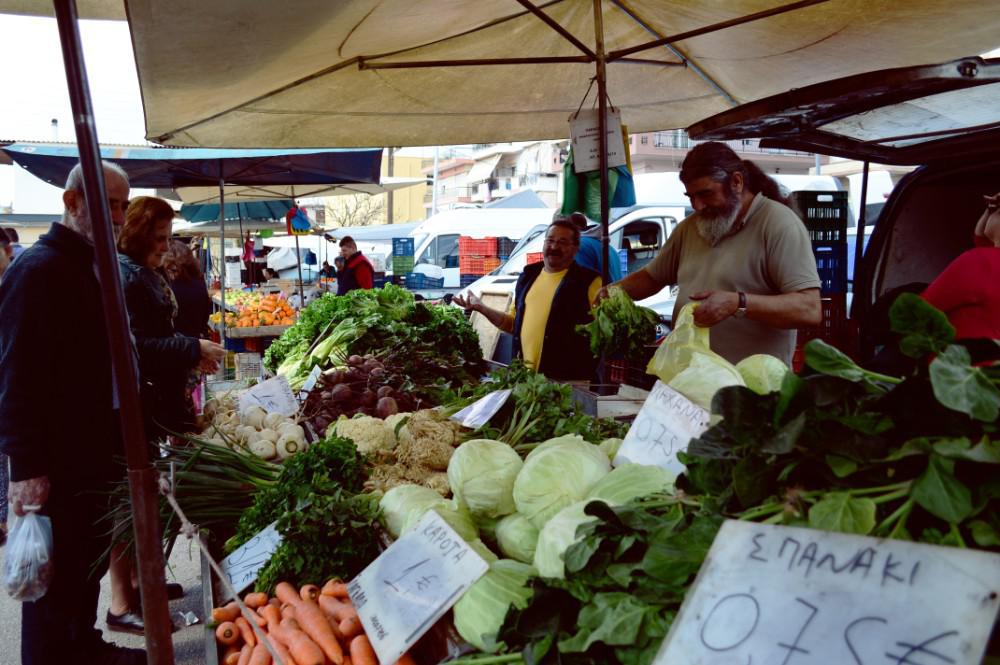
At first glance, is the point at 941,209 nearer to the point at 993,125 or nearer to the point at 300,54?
the point at 993,125

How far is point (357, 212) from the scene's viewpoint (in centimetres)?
4944

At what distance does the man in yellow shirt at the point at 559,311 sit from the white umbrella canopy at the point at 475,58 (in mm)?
1104

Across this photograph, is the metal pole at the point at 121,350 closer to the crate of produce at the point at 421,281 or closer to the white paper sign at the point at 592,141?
the white paper sign at the point at 592,141

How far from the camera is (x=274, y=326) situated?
31.5 feet

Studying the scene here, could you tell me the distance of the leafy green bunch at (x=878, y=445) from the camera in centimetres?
90

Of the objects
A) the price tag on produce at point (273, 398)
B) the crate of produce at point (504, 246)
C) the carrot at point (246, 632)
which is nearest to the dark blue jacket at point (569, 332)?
the price tag on produce at point (273, 398)

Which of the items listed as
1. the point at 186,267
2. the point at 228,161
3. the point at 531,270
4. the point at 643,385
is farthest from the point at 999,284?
the point at 228,161

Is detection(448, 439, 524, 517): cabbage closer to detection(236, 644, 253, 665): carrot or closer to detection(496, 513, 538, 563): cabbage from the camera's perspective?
detection(496, 513, 538, 563): cabbage

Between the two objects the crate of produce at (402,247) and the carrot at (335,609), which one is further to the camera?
the crate of produce at (402,247)

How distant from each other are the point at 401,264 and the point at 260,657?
1980cm

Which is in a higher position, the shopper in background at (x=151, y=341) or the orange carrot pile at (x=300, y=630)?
the shopper in background at (x=151, y=341)

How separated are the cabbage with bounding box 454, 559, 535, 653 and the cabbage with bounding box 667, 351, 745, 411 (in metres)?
0.60

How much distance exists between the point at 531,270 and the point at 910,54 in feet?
8.67

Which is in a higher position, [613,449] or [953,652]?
[953,652]
